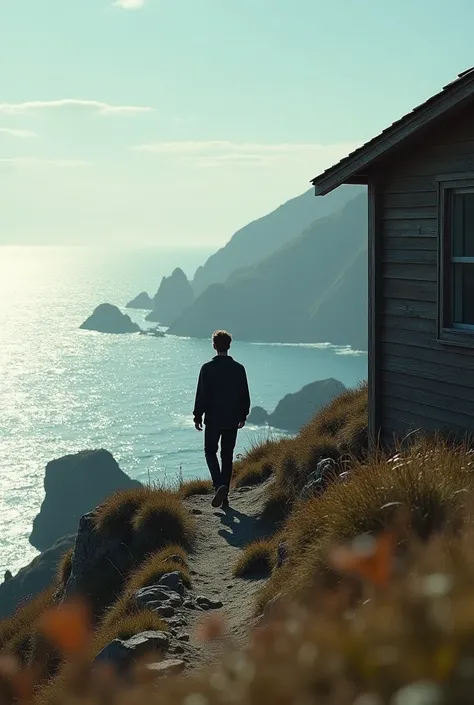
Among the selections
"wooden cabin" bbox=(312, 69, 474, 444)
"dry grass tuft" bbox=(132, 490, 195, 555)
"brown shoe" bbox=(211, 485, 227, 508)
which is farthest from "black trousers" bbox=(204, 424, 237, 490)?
"wooden cabin" bbox=(312, 69, 474, 444)

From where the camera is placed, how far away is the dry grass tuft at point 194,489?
15.8m

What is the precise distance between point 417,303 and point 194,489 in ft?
20.4

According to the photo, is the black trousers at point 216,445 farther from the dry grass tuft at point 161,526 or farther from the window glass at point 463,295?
the window glass at point 463,295

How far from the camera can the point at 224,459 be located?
546 inches

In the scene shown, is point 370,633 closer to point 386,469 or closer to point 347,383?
point 386,469

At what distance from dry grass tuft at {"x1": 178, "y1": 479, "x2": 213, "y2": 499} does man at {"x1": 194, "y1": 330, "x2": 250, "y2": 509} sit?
227 centimetres

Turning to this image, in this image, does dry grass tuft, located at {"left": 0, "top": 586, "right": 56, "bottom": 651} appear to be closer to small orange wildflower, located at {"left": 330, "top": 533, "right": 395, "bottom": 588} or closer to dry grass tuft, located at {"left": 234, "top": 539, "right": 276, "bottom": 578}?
dry grass tuft, located at {"left": 234, "top": 539, "right": 276, "bottom": 578}

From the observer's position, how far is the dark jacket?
13.3 metres

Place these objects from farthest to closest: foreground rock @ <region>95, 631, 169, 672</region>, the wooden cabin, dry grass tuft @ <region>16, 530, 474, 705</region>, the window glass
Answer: the window glass, the wooden cabin, foreground rock @ <region>95, 631, 169, 672</region>, dry grass tuft @ <region>16, 530, 474, 705</region>

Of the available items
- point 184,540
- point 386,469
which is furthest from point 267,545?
point 386,469

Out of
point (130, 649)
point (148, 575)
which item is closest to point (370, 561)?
point (130, 649)

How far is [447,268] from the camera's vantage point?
1078 centimetres

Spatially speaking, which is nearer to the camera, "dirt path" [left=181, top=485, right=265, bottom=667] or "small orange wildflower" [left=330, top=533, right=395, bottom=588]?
"small orange wildflower" [left=330, top=533, right=395, bottom=588]

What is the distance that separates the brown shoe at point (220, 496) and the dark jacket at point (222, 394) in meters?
1.15
